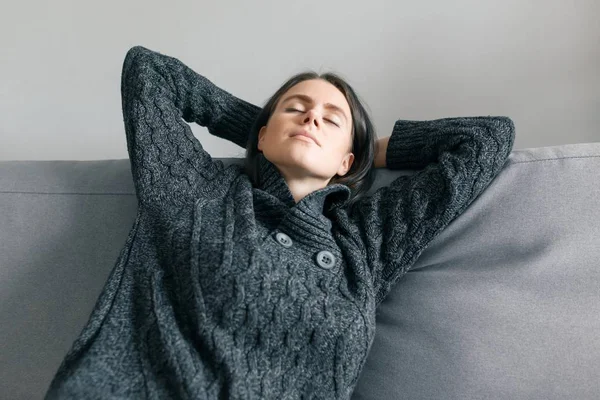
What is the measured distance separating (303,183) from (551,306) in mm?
518

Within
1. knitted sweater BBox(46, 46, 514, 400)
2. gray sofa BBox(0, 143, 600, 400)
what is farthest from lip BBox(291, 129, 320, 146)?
gray sofa BBox(0, 143, 600, 400)

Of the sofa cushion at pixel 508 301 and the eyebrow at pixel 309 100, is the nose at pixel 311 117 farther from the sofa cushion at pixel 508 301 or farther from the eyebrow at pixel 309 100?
the sofa cushion at pixel 508 301

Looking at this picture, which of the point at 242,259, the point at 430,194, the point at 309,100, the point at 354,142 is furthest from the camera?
the point at 354,142

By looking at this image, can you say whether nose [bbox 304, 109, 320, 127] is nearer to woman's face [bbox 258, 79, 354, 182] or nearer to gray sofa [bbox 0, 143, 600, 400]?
woman's face [bbox 258, 79, 354, 182]

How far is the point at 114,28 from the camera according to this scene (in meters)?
1.66

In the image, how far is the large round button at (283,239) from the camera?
0.99m

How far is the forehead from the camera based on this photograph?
3.87 feet

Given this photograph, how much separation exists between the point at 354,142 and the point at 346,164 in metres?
0.06

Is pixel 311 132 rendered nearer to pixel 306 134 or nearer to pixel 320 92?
pixel 306 134

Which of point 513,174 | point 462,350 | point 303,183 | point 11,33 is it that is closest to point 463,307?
point 462,350

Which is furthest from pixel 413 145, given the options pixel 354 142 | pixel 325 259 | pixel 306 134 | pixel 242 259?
pixel 242 259

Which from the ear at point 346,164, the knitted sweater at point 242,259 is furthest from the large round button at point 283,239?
the ear at point 346,164

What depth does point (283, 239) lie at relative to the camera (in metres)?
0.99

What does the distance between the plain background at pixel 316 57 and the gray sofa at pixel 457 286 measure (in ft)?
1.50
